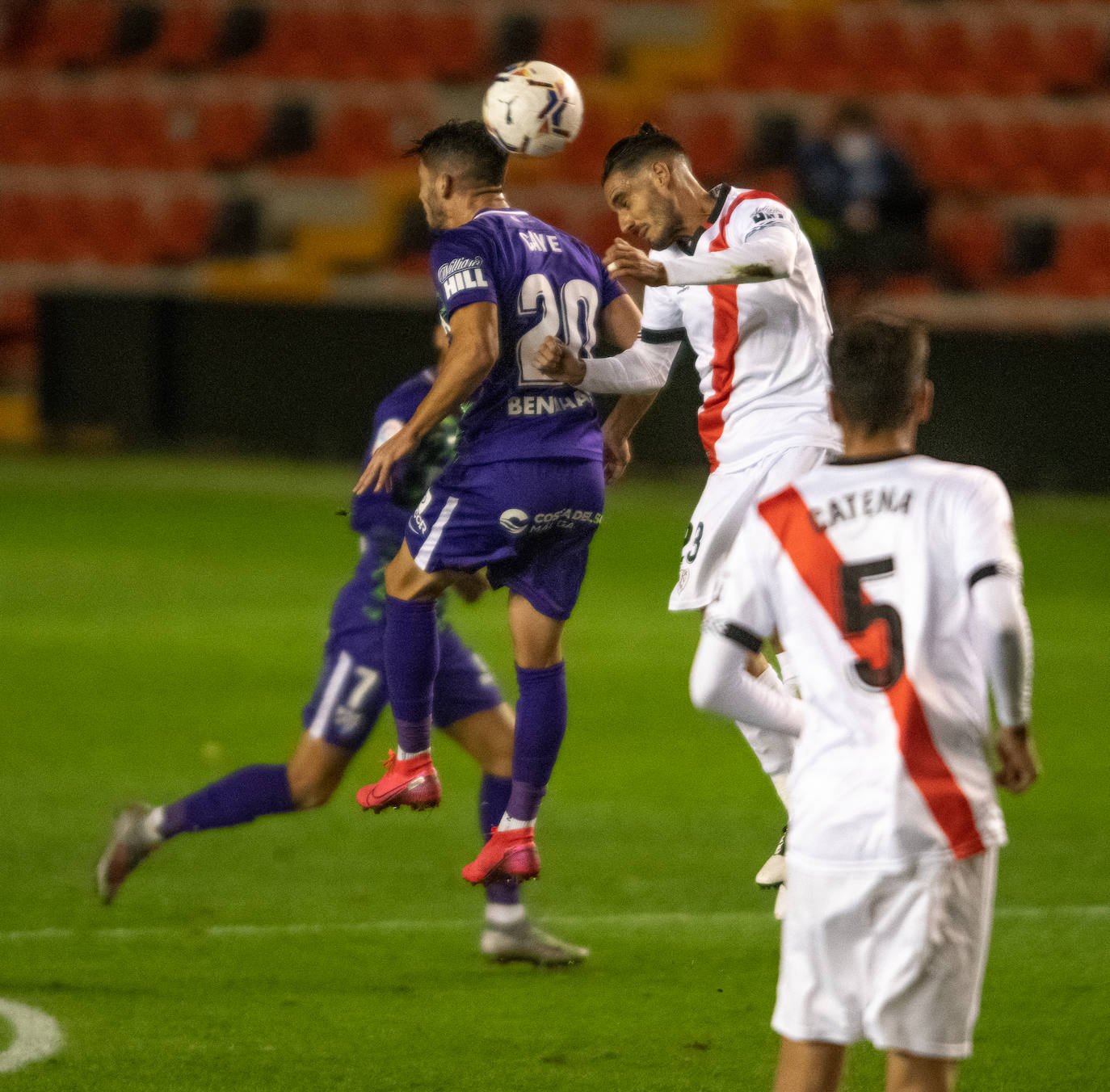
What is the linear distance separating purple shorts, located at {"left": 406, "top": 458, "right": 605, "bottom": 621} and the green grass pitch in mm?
1216

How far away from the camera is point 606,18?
22.8m

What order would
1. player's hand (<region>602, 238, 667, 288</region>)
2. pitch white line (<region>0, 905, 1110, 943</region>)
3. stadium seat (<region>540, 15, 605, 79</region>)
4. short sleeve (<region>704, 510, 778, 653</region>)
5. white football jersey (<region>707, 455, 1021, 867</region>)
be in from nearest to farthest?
white football jersey (<region>707, 455, 1021, 867</region>) → short sleeve (<region>704, 510, 778, 653</region>) → player's hand (<region>602, 238, 667, 288</region>) → pitch white line (<region>0, 905, 1110, 943</region>) → stadium seat (<region>540, 15, 605, 79</region>)

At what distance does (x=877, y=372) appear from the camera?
3156mm

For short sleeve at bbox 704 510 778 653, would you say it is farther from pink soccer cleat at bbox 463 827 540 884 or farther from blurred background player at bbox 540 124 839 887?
pink soccer cleat at bbox 463 827 540 884

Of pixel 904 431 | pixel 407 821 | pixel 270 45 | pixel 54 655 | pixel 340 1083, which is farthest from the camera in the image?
pixel 270 45

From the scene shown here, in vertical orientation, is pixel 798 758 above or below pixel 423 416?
below

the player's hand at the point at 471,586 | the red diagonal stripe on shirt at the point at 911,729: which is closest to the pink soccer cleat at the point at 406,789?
the player's hand at the point at 471,586

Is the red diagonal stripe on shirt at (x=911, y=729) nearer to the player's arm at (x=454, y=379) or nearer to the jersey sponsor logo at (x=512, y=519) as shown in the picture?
the player's arm at (x=454, y=379)

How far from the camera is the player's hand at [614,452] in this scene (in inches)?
215

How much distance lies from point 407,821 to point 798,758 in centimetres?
437

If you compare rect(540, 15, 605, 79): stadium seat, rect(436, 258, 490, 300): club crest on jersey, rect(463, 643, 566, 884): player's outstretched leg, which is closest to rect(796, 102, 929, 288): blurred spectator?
rect(540, 15, 605, 79): stadium seat

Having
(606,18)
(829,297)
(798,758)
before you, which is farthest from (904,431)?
(606,18)

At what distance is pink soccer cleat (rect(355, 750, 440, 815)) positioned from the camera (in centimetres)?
493

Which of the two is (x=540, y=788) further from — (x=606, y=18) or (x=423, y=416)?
(x=606, y=18)
